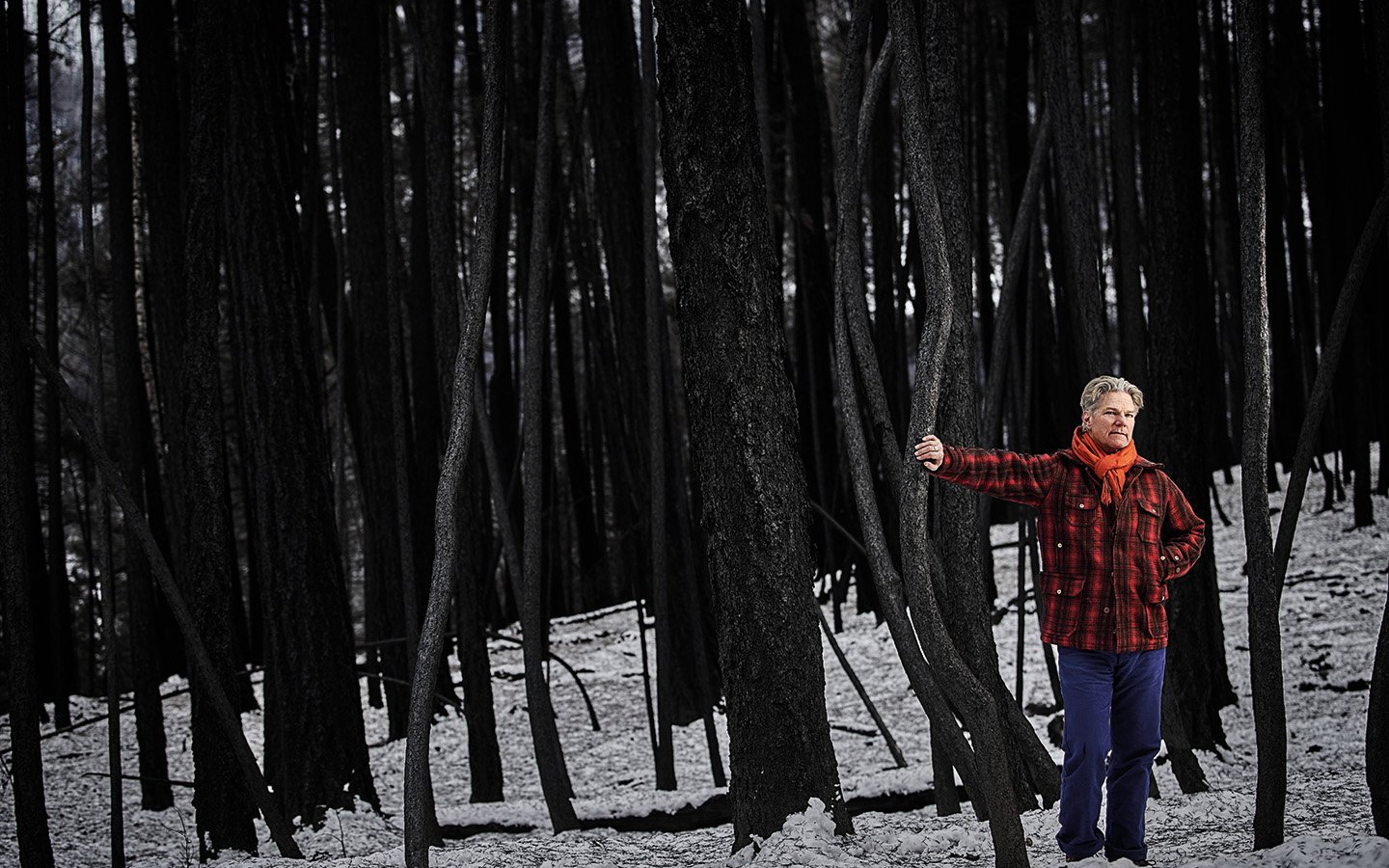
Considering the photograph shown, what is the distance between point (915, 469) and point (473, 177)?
8166mm

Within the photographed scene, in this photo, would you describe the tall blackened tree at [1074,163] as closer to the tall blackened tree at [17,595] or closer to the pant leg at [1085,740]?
the pant leg at [1085,740]

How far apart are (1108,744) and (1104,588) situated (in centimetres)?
31

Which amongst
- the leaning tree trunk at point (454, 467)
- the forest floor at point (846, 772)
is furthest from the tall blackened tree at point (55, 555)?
the leaning tree trunk at point (454, 467)

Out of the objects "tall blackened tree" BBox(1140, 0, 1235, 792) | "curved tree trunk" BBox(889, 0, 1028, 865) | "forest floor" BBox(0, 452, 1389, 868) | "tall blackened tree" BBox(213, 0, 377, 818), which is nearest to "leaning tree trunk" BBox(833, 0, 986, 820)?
"curved tree trunk" BBox(889, 0, 1028, 865)

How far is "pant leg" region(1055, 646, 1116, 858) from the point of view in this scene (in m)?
2.25

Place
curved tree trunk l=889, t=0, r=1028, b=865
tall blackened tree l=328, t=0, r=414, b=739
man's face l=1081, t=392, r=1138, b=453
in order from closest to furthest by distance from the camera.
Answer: curved tree trunk l=889, t=0, r=1028, b=865
man's face l=1081, t=392, r=1138, b=453
tall blackened tree l=328, t=0, r=414, b=739

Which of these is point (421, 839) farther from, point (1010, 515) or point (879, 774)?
point (1010, 515)

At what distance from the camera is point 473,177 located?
973cm

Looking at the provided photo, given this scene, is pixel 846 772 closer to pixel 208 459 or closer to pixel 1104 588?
pixel 1104 588

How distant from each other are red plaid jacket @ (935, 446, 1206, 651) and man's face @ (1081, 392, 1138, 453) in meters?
0.06

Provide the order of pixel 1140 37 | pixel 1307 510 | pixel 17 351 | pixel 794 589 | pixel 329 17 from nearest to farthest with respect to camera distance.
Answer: pixel 794 589 < pixel 17 351 < pixel 329 17 < pixel 1140 37 < pixel 1307 510

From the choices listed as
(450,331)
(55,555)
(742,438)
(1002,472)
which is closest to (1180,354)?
(1002,472)

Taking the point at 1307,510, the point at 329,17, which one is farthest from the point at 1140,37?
the point at 329,17

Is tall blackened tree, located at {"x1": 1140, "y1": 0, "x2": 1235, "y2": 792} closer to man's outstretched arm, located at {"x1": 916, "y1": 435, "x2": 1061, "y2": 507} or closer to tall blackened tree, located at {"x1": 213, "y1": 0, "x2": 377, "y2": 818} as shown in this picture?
man's outstretched arm, located at {"x1": 916, "y1": 435, "x2": 1061, "y2": 507}
